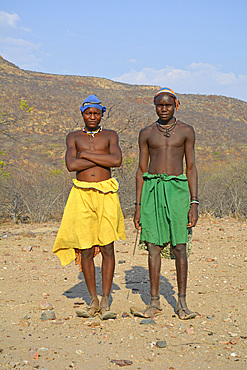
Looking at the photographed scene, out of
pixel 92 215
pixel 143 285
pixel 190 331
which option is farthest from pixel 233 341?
pixel 143 285

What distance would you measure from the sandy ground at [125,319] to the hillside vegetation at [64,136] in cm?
413

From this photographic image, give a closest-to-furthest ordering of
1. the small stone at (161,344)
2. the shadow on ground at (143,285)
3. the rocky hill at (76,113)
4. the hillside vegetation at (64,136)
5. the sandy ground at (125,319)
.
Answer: the sandy ground at (125,319), the small stone at (161,344), the shadow on ground at (143,285), the hillside vegetation at (64,136), the rocky hill at (76,113)

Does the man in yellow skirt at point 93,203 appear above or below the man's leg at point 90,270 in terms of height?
above

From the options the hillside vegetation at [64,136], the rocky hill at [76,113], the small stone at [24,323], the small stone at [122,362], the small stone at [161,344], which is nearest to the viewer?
the small stone at [122,362]

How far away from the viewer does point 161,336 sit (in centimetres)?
343

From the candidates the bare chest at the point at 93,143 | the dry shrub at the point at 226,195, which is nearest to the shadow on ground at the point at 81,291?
the bare chest at the point at 93,143

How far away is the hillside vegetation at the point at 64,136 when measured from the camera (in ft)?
37.0

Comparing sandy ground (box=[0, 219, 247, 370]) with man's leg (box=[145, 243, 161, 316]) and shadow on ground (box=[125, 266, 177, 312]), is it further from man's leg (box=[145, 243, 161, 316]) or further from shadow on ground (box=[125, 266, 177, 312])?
man's leg (box=[145, 243, 161, 316])

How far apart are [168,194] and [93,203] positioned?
720 millimetres

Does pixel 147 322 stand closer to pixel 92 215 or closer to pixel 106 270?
pixel 106 270

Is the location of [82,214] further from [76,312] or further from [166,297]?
[166,297]

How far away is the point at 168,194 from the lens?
12.9 ft

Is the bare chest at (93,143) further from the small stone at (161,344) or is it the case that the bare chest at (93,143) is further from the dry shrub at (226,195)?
the dry shrub at (226,195)

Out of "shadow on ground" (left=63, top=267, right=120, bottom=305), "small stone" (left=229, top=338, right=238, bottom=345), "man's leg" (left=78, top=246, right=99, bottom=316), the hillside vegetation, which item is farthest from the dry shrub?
"small stone" (left=229, top=338, right=238, bottom=345)
